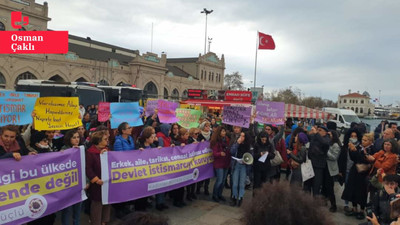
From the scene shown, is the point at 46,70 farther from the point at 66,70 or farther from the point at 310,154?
the point at 310,154

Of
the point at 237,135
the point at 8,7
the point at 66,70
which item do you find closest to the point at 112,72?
the point at 66,70

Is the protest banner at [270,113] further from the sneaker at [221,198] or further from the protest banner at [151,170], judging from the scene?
the sneaker at [221,198]

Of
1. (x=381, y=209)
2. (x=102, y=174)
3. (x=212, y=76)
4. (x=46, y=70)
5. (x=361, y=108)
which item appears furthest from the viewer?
(x=361, y=108)

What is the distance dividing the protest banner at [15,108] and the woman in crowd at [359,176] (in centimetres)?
618

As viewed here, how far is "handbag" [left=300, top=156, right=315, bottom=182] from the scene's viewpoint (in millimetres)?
6105

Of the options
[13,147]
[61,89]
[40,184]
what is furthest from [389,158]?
[61,89]

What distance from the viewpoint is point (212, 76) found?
68750 millimetres

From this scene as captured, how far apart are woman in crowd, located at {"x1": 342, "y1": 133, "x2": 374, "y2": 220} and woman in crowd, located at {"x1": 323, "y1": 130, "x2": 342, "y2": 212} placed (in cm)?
27

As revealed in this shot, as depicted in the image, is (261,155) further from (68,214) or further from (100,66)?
(100,66)

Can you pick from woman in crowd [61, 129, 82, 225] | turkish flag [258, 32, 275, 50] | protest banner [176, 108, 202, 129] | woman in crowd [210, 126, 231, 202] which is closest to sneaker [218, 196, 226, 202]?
woman in crowd [210, 126, 231, 202]

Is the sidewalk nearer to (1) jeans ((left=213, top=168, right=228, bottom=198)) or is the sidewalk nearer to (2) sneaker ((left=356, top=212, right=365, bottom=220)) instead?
(2) sneaker ((left=356, top=212, right=365, bottom=220))

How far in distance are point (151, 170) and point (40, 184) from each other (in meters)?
1.92

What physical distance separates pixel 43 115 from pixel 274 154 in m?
4.72

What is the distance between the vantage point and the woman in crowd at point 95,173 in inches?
177
